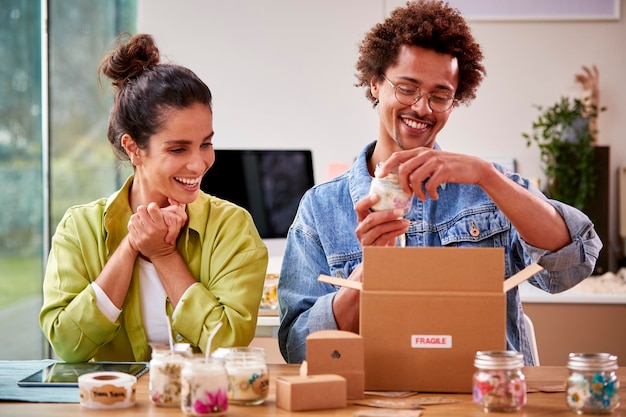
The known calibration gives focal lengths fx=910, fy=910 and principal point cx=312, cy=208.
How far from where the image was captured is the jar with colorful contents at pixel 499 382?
1480 mm

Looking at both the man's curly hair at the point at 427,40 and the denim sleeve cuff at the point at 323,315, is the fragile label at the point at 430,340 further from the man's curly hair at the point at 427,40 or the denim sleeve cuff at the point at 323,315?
the man's curly hair at the point at 427,40

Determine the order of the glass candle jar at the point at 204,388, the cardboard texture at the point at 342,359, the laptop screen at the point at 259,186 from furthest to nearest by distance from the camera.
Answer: the laptop screen at the point at 259,186, the cardboard texture at the point at 342,359, the glass candle jar at the point at 204,388

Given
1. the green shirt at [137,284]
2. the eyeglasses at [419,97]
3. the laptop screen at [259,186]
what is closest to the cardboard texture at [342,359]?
the green shirt at [137,284]

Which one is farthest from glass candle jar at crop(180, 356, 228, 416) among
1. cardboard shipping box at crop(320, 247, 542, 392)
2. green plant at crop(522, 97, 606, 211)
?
green plant at crop(522, 97, 606, 211)

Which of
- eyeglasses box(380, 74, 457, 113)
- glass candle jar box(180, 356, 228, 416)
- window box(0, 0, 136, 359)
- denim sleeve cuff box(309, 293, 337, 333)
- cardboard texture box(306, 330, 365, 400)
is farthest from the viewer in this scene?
window box(0, 0, 136, 359)

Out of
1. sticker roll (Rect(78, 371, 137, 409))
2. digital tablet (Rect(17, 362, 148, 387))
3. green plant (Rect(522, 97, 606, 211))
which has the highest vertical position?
green plant (Rect(522, 97, 606, 211))

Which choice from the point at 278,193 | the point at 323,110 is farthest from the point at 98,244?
the point at 323,110

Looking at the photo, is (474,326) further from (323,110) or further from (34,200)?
(34,200)

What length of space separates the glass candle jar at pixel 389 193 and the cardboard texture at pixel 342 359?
34 centimetres

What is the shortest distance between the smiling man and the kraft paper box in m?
0.25

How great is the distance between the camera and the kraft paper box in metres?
1.62

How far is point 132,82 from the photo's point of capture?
2271 mm

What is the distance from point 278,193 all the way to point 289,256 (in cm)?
174

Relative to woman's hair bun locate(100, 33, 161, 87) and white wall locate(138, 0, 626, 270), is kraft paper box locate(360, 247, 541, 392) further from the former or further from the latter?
white wall locate(138, 0, 626, 270)
